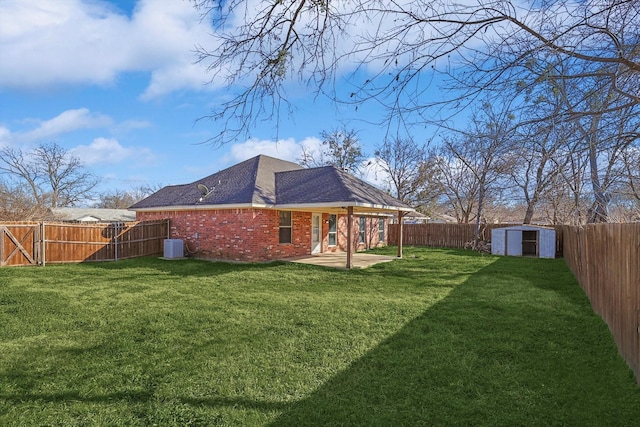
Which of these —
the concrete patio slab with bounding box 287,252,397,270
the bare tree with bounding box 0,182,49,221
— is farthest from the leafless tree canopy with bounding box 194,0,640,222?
the bare tree with bounding box 0,182,49,221

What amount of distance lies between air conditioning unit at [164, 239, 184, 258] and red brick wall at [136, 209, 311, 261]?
505mm

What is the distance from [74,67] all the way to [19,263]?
9738mm

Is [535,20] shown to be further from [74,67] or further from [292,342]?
[74,67]

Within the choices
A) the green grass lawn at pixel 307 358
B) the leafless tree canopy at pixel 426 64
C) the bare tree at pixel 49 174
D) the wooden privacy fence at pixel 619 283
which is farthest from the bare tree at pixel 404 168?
the bare tree at pixel 49 174

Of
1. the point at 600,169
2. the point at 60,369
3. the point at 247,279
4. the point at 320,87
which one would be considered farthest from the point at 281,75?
the point at 247,279

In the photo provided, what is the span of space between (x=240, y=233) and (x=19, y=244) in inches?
286

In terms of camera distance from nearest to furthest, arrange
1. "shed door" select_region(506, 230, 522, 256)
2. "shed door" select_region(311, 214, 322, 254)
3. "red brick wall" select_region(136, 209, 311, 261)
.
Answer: "red brick wall" select_region(136, 209, 311, 261)
"shed door" select_region(311, 214, 322, 254)
"shed door" select_region(506, 230, 522, 256)

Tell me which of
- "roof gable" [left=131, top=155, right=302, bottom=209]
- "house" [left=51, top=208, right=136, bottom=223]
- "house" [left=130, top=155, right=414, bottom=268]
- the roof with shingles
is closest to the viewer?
the roof with shingles

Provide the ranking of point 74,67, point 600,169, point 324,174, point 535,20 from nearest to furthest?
point 535,20
point 600,169
point 74,67
point 324,174

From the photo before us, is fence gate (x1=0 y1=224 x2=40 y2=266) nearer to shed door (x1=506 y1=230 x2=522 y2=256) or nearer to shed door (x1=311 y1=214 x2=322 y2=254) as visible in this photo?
shed door (x1=311 y1=214 x2=322 y2=254)

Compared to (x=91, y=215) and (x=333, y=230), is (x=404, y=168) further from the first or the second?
(x=91, y=215)

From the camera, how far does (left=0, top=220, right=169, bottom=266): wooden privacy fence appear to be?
1209 centimetres

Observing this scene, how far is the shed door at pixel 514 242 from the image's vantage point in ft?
56.5

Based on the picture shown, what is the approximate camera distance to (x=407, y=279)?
1005 centimetres
